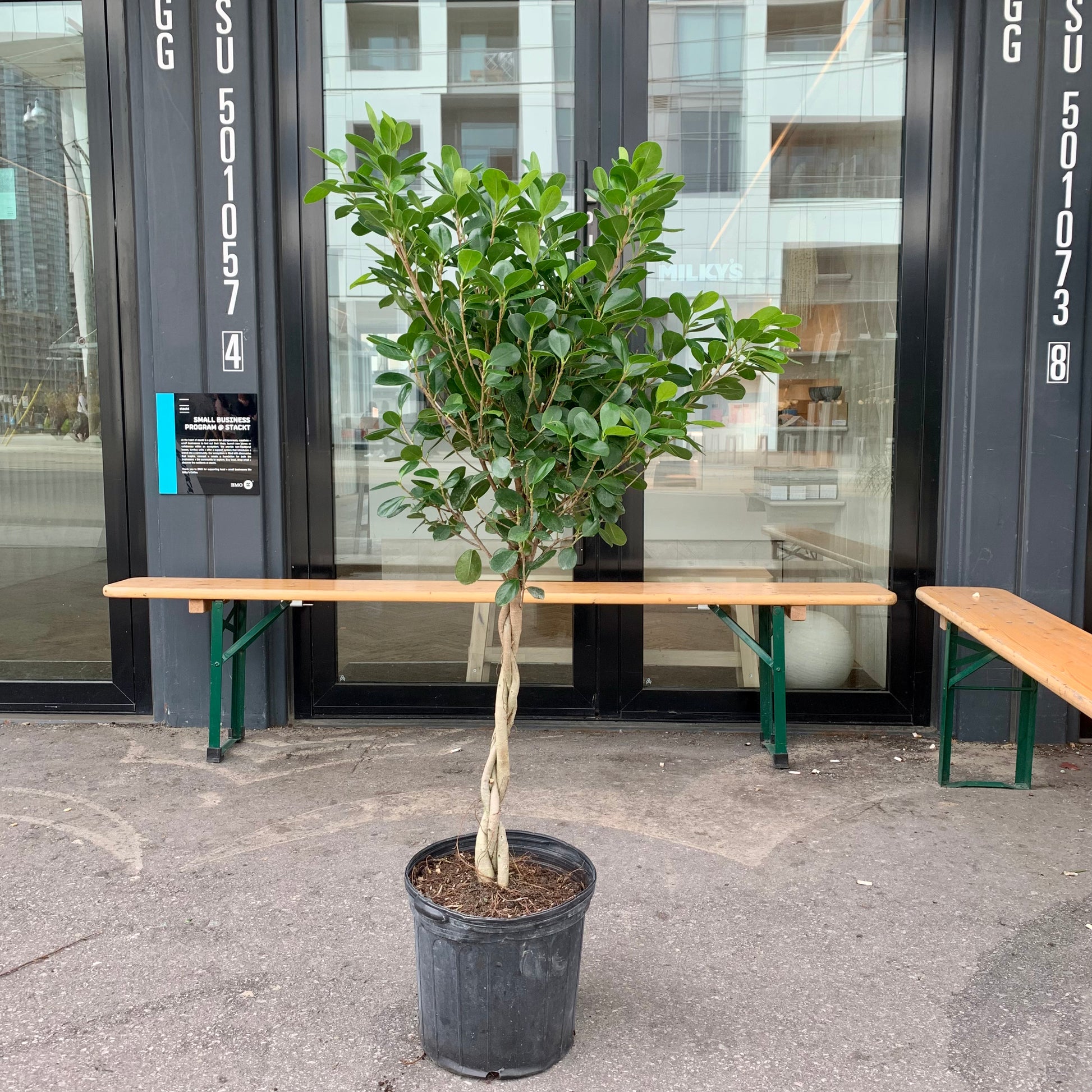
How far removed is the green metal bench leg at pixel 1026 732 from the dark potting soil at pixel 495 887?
231 centimetres

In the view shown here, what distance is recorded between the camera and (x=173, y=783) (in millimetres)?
4129

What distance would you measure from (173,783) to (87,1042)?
1813 mm

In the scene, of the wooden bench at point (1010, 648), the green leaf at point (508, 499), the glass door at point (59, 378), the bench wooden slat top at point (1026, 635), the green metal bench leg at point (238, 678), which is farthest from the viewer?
the glass door at point (59, 378)

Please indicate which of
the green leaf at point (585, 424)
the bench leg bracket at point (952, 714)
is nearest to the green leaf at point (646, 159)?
the green leaf at point (585, 424)

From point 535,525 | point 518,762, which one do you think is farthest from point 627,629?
point 535,525

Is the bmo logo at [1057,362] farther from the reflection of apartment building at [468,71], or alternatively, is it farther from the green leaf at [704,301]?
the green leaf at [704,301]

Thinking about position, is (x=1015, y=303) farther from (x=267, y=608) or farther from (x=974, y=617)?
(x=267, y=608)

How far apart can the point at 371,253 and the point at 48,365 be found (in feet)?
5.60

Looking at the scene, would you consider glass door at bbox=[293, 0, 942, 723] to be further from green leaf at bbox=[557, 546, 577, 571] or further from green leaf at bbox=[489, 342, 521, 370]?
green leaf at bbox=[489, 342, 521, 370]

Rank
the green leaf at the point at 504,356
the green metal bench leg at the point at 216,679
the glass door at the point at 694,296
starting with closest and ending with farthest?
1. the green leaf at the point at 504,356
2. the green metal bench leg at the point at 216,679
3. the glass door at the point at 694,296

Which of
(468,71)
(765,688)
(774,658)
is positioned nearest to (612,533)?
(774,658)

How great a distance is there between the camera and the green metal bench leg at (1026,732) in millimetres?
3895

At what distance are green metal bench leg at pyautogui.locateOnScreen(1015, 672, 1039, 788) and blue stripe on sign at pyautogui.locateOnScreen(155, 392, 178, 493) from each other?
3.83 metres

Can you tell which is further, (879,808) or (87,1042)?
(879,808)
